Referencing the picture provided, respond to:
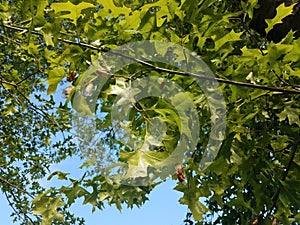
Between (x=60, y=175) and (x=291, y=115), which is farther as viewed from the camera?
(x=60, y=175)

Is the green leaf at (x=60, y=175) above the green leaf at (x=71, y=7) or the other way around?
above

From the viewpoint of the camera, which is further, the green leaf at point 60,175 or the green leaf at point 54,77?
the green leaf at point 60,175

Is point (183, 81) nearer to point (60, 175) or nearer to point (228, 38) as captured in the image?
point (228, 38)

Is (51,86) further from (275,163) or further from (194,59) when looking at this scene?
(275,163)

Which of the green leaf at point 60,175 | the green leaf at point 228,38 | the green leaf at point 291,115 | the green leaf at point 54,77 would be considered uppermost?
the green leaf at point 60,175

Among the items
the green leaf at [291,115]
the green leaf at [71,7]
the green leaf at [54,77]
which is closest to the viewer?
the green leaf at [71,7]

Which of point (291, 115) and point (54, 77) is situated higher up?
point (54, 77)

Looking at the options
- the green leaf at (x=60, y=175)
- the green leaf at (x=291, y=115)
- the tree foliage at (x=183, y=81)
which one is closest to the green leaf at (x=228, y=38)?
the tree foliage at (x=183, y=81)

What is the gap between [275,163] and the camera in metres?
1.83

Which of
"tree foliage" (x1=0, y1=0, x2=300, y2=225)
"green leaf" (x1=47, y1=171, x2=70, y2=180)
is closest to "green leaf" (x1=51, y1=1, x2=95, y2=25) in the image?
"tree foliage" (x1=0, y1=0, x2=300, y2=225)

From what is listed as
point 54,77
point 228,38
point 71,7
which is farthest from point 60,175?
point 228,38

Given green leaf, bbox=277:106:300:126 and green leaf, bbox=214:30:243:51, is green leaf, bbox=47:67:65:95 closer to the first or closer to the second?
green leaf, bbox=214:30:243:51

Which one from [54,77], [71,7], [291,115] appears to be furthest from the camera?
[291,115]

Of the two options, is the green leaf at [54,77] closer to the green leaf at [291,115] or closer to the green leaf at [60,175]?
the green leaf at [60,175]
